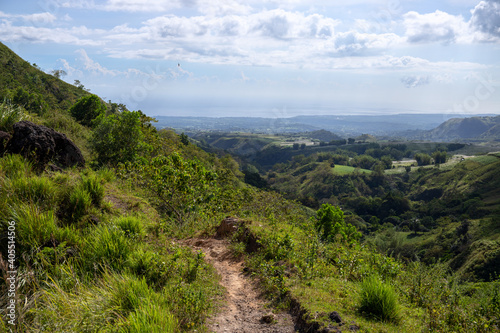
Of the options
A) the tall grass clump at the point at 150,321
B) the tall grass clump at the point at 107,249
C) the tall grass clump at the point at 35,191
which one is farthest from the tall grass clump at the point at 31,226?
the tall grass clump at the point at 150,321

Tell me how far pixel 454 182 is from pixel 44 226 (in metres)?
160

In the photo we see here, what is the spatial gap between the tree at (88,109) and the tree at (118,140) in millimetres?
17832

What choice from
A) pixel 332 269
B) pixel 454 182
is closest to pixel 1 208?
pixel 332 269

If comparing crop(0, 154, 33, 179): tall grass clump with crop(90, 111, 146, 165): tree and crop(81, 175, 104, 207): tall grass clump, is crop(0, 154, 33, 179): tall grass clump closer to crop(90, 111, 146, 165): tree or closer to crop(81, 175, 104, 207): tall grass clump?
crop(81, 175, 104, 207): tall grass clump

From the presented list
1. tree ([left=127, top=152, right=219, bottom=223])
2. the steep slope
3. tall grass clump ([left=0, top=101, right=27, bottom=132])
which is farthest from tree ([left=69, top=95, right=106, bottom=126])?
tall grass clump ([left=0, top=101, right=27, bottom=132])

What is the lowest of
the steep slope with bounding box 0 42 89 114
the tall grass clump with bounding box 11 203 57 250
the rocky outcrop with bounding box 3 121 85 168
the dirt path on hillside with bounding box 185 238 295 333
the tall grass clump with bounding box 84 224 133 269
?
the dirt path on hillside with bounding box 185 238 295 333

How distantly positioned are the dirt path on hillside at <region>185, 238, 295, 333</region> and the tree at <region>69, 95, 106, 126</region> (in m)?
29.0

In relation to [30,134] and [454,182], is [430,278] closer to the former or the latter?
[30,134]

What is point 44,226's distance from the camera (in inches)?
187

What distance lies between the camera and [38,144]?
717cm

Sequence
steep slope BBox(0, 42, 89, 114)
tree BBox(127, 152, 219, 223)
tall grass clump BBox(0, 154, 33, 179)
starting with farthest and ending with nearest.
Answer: steep slope BBox(0, 42, 89, 114)
tree BBox(127, 152, 219, 223)
tall grass clump BBox(0, 154, 33, 179)

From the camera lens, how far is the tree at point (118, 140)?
14828mm

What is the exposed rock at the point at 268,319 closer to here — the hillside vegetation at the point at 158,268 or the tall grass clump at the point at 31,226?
the hillside vegetation at the point at 158,268

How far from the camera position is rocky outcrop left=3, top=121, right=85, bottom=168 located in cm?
696
